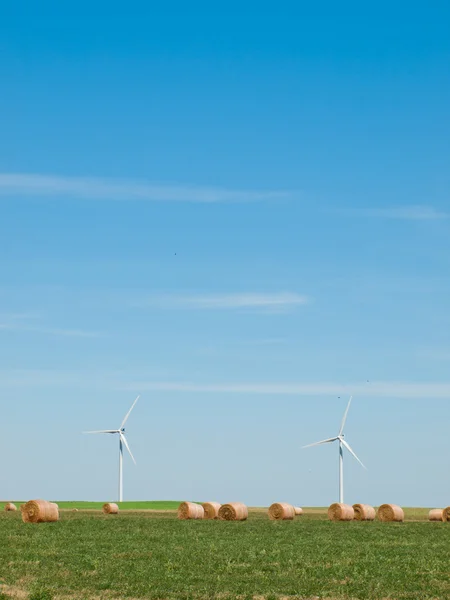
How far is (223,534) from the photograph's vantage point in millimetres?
51594

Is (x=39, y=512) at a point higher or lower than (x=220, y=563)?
higher

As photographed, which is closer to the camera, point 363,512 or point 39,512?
point 39,512

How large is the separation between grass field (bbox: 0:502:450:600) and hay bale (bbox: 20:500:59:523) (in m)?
5.81

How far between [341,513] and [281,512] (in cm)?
477

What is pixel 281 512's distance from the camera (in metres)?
72.0

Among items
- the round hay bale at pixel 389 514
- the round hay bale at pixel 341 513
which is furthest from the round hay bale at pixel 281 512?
the round hay bale at pixel 389 514

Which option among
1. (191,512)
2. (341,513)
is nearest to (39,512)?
(191,512)

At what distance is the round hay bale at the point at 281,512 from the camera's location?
71.9 meters

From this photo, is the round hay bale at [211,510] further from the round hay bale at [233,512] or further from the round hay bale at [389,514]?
the round hay bale at [389,514]

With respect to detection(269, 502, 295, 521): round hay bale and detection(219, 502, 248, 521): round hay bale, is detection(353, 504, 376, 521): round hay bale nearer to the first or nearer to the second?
detection(269, 502, 295, 521): round hay bale

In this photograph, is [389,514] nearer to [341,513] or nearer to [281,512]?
[341,513]

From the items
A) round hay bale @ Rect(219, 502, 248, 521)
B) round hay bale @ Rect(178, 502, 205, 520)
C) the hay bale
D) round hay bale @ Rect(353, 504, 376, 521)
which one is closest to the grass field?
Result: the hay bale

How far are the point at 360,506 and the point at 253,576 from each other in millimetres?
42416

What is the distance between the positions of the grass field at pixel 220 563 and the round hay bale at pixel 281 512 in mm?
16225
